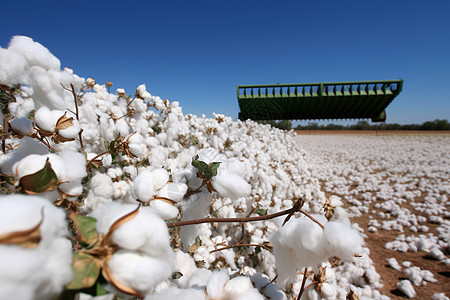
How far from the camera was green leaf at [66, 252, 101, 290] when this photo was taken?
282 millimetres

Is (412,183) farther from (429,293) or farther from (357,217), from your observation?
(429,293)

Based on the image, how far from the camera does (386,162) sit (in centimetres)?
707

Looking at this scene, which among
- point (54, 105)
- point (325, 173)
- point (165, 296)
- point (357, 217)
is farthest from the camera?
point (325, 173)

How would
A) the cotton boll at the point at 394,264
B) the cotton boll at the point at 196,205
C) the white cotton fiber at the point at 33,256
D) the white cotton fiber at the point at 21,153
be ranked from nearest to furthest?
the white cotton fiber at the point at 33,256, the white cotton fiber at the point at 21,153, the cotton boll at the point at 196,205, the cotton boll at the point at 394,264

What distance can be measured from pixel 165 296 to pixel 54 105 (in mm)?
707

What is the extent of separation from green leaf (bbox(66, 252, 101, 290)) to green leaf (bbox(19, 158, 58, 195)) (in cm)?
25

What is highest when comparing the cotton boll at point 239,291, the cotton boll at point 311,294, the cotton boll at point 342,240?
the cotton boll at point 342,240

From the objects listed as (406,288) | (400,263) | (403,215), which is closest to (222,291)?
(406,288)

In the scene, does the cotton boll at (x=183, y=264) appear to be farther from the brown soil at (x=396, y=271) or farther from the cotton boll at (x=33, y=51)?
the brown soil at (x=396, y=271)

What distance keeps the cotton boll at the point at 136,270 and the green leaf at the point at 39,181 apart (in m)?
0.28

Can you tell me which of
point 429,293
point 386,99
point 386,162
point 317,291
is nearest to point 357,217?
point 429,293

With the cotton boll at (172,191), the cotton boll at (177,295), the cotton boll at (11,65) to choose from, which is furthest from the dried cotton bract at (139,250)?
the cotton boll at (11,65)

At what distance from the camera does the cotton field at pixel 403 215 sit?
6.92 ft

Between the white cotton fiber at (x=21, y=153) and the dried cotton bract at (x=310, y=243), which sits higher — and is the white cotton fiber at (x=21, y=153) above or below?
above
